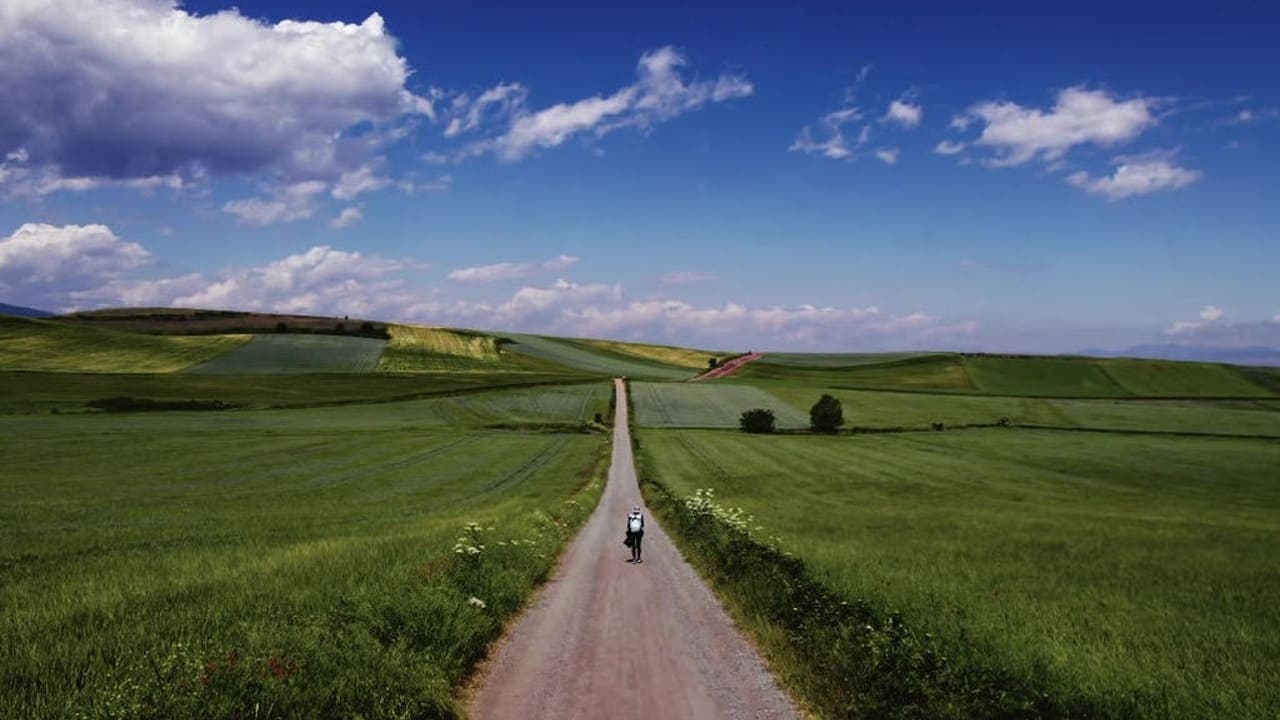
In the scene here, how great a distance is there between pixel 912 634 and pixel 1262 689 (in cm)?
458

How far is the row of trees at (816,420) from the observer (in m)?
88.4

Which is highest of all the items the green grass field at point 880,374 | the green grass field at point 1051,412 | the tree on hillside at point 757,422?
the green grass field at point 880,374

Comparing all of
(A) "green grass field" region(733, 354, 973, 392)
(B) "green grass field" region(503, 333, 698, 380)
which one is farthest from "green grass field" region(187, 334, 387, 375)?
(A) "green grass field" region(733, 354, 973, 392)

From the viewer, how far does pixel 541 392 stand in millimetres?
112000

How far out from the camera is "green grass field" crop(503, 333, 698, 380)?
6083 inches

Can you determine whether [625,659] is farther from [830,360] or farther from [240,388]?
[830,360]

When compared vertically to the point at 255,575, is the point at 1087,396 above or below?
above

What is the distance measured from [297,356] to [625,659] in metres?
133

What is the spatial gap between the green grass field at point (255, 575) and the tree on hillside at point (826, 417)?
146 ft

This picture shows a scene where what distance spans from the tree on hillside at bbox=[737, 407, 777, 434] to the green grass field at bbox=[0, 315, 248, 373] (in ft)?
290

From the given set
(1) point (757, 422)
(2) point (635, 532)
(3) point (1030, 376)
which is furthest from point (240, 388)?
(3) point (1030, 376)

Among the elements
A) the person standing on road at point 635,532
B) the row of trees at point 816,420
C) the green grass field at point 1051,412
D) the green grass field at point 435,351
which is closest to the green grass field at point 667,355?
the green grass field at point 435,351

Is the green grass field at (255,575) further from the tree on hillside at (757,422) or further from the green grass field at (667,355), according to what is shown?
the green grass field at (667,355)

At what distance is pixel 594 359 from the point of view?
563 feet
